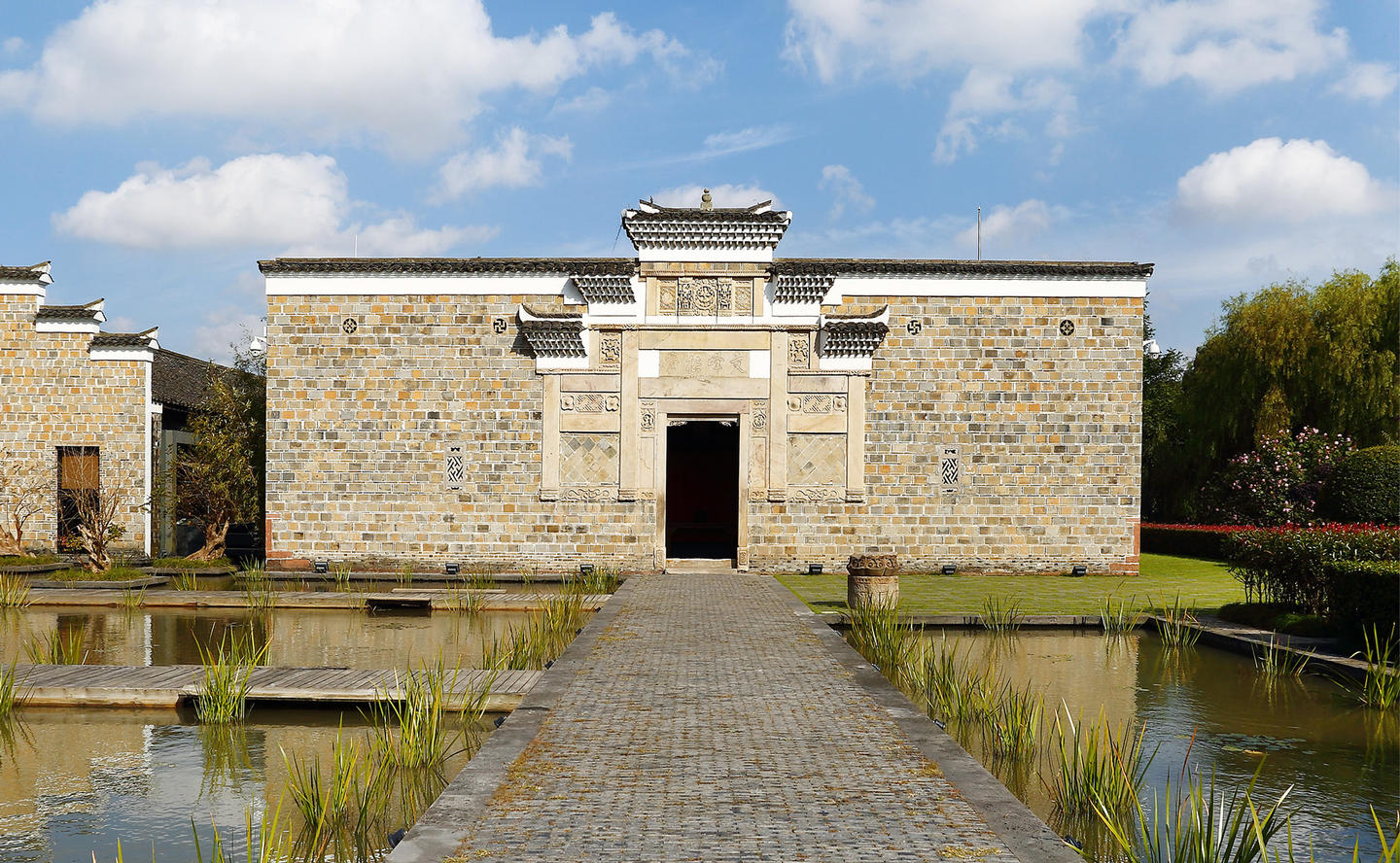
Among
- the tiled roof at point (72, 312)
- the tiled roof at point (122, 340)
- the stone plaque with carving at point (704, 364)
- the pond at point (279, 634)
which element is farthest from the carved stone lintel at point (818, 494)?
the tiled roof at point (72, 312)

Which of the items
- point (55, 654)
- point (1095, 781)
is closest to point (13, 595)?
point (55, 654)

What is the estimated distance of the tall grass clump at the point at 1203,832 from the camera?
3.50 m

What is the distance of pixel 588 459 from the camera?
1495 cm

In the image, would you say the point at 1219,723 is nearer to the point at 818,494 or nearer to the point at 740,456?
the point at 818,494

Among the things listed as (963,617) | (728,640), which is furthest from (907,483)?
(728,640)

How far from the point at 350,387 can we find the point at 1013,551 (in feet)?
35.0

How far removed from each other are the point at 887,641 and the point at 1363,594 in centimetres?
433

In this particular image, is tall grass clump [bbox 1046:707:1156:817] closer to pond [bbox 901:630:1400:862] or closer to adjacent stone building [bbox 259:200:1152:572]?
pond [bbox 901:630:1400:862]

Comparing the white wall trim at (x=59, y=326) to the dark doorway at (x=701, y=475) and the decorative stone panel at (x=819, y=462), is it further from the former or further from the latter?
the decorative stone panel at (x=819, y=462)

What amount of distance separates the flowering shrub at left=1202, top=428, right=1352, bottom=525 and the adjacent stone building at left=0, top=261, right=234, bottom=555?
21.2m

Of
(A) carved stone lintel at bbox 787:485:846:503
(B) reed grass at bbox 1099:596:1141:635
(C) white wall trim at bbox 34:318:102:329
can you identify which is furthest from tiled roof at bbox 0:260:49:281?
(B) reed grass at bbox 1099:596:1141:635

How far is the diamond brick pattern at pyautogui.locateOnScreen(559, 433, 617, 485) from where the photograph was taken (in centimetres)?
1494

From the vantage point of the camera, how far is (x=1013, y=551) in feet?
49.4

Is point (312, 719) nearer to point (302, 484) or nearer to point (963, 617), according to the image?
point (963, 617)
